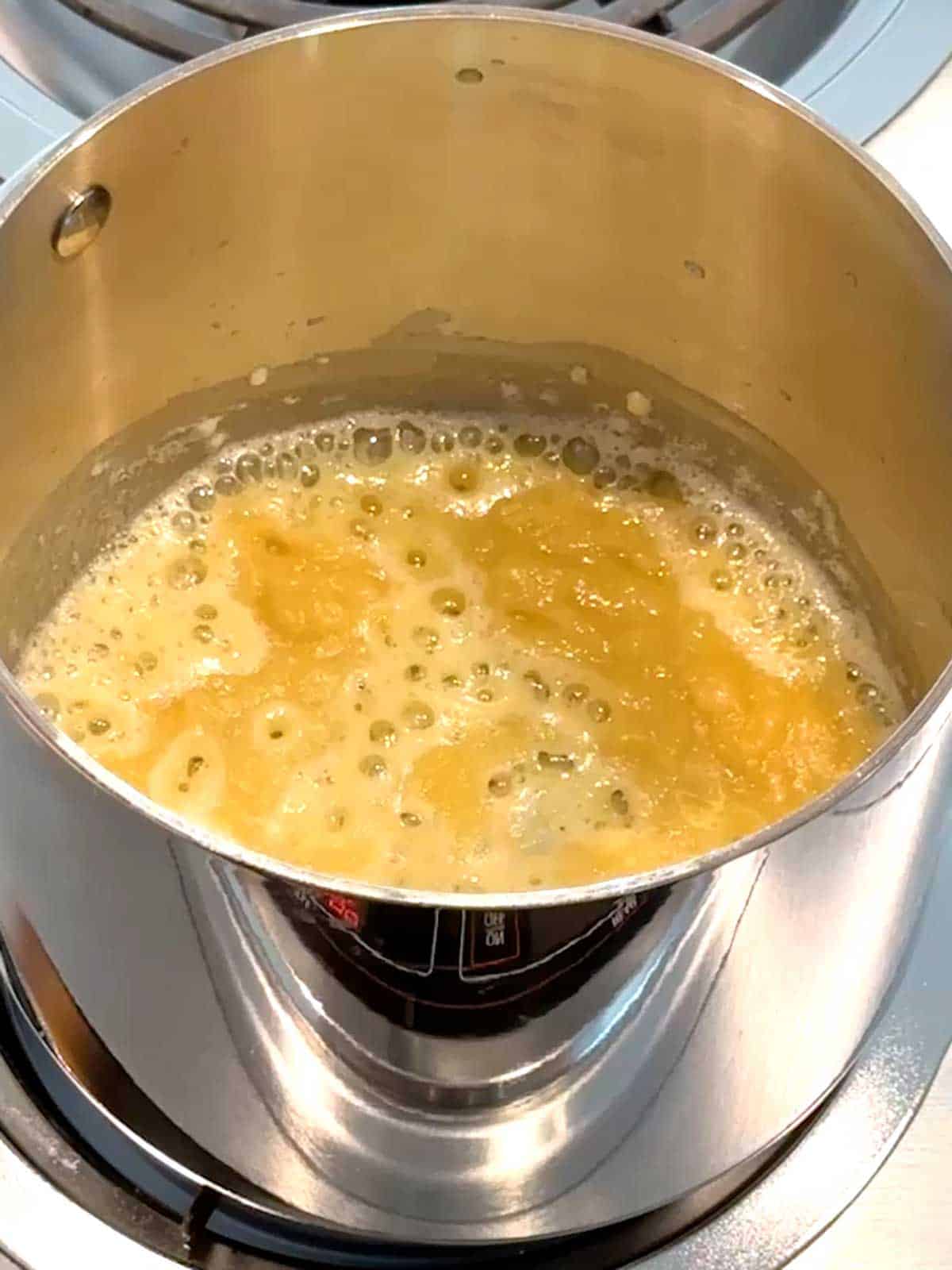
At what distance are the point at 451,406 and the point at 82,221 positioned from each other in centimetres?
22

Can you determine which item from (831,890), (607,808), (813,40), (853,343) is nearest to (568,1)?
(813,40)

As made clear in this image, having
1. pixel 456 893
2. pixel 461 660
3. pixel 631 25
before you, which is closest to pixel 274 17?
pixel 631 25

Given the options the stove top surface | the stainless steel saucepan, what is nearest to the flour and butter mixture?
the stainless steel saucepan

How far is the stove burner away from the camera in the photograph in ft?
2.10

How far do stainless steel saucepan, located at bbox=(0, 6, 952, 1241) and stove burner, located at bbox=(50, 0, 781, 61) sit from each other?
0.33ft

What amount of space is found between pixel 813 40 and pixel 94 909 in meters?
0.50

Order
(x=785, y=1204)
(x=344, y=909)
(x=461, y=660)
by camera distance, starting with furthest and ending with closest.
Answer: (x=461, y=660) → (x=785, y=1204) → (x=344, y=909)

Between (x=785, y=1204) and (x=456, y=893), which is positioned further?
(x=785, y=1204)

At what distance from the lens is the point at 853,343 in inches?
21.7

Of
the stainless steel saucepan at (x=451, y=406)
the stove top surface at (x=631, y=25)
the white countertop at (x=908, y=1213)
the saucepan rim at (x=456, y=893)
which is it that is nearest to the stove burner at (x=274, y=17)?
the stove top surface at (x=631, y=25)

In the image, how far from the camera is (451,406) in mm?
691

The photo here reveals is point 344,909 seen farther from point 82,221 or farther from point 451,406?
point 451,406

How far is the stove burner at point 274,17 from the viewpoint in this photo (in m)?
0.64

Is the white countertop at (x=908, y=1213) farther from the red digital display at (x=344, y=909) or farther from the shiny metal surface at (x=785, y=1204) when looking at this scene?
the red digital display at (x=344, y=909)
